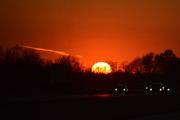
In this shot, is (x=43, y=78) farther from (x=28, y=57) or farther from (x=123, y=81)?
(x=123, y=81)

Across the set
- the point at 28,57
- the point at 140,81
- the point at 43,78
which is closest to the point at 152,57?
the point at 140,81

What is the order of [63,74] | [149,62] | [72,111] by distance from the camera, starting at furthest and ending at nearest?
[149,62] → [63,74] → [72,111]

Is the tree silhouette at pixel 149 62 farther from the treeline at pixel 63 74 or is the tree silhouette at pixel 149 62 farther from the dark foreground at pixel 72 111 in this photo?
Answer: the dark foreground at pixel 72 111

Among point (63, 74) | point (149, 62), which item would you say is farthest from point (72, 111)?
point (149, 62)

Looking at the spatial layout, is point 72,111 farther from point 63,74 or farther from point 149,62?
point 149,62

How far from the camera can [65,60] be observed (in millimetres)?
117438

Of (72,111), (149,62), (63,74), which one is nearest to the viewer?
(72,111)

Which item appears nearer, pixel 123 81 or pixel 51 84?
pixel 51 84

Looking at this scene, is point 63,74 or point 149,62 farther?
point 149,62

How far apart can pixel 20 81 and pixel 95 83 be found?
3693 centimetres

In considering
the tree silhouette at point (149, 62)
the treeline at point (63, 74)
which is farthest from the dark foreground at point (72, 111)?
the tree silhouette at point (149, 62)

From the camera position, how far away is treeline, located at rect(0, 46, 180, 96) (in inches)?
2687

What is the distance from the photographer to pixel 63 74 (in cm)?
6969

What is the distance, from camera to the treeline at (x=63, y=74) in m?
68.2
